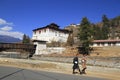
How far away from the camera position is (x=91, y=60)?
141 ft

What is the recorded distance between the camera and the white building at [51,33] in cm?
8750

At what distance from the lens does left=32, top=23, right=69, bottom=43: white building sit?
87.5m

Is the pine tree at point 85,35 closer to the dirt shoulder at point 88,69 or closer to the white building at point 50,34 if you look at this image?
the white building at point 50,34

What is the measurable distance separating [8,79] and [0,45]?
58.4 metres

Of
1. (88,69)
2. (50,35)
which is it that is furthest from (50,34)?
(88,69)

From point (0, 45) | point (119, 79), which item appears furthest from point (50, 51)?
point (119, 79)

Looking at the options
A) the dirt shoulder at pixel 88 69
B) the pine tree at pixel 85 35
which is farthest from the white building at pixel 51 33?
the dirt shoulder at pixel 88 69

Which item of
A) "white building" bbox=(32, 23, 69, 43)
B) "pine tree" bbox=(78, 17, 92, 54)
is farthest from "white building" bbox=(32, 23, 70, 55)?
"pine tree" bbox=(78, 17, 92, 54)

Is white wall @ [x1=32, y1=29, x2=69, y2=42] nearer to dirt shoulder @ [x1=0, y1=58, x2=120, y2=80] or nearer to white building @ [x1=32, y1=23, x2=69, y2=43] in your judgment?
white building @ [x1=32, y1=23, x2=69, y2=43]

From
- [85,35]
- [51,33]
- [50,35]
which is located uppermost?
[51,33]

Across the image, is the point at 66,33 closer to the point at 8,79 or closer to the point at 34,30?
the point at 34,30

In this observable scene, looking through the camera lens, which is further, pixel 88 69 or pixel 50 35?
pixel 50 35

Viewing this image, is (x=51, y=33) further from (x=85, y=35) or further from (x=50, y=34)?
(x=85, y=35)

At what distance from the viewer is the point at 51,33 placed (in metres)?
88.3
